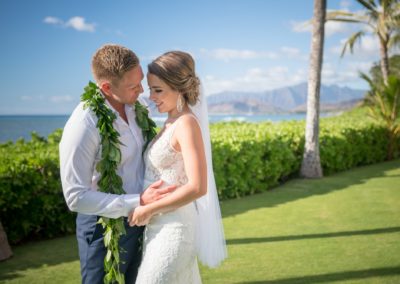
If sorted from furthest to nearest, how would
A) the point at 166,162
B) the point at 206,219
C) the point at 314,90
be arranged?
1. the point at 314,90
2. the point at 206,219
3. the point at 166,162

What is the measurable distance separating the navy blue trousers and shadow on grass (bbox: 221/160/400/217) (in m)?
5.13

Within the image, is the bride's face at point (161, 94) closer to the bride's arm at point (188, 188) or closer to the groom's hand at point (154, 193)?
the bride's arm at point (188, 188)

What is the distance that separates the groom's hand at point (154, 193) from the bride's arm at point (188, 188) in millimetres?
33

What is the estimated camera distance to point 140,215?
267cm

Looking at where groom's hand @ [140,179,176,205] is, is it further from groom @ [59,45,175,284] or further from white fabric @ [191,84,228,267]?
white fabric @ [191,84,228,267]

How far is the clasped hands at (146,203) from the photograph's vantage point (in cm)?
267

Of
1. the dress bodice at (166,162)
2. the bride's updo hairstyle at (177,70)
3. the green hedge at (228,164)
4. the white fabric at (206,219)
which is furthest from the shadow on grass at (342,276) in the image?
the green hedge at (228,164)

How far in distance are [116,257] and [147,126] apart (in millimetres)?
978

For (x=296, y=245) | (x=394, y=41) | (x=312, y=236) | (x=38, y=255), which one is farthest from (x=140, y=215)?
(x=394, y=41)

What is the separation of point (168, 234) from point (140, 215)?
0.25 metres

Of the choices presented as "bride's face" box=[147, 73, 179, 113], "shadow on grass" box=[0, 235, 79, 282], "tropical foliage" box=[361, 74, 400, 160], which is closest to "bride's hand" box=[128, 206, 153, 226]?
"bride's face" box=[147, 73, 179, 113]

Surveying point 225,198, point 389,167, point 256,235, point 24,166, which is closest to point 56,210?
point 24,166

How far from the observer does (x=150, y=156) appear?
292 cm

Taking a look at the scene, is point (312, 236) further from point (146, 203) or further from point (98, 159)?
point (98, 159)
